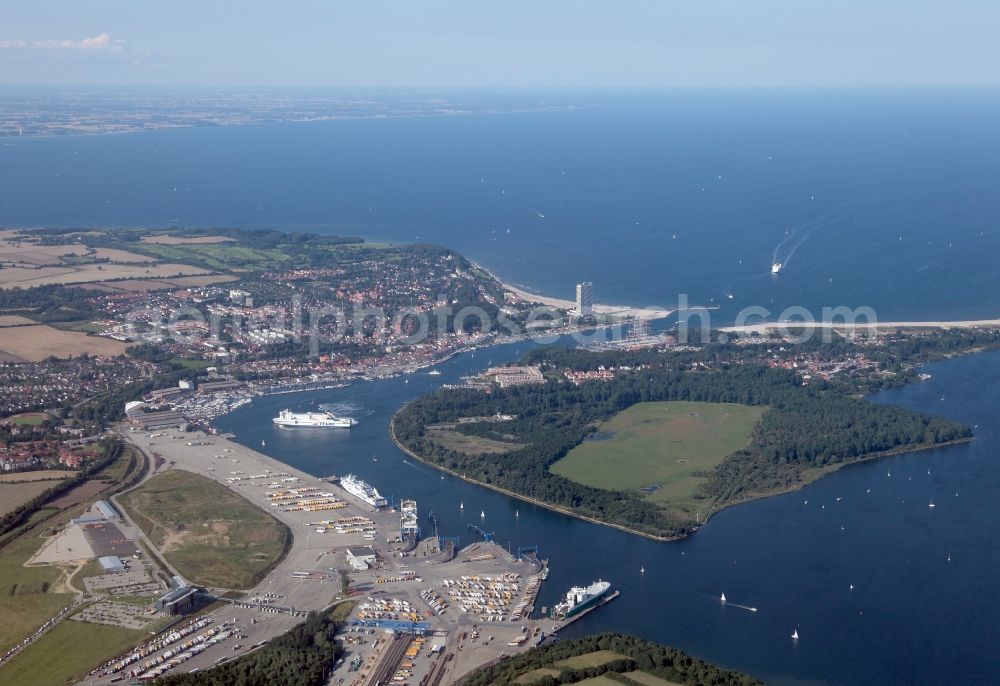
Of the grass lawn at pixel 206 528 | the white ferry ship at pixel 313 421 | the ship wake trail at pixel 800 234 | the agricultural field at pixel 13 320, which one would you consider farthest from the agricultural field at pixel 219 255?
the grass lawn at pixel 206 528

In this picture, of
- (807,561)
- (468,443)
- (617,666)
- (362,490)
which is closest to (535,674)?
(617,666)

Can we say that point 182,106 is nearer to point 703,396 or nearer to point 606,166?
point 606,166

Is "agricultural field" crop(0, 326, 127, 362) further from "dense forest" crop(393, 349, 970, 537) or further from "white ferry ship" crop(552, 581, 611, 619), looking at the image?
"white ferry ship" crop(552, 581, 611, 619)

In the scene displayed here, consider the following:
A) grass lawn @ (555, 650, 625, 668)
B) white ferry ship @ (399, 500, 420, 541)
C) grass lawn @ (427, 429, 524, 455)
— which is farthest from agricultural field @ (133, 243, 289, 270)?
grass lawn @ (555, 650, 625, 668)

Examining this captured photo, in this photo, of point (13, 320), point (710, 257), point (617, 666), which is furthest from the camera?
point (710, 257)

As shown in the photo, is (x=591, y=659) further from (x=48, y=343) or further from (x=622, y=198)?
(x=622, y=198)

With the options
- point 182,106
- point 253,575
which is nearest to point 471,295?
point 253,575
